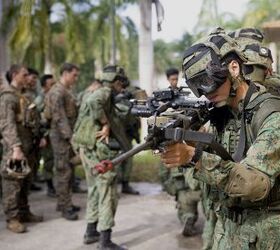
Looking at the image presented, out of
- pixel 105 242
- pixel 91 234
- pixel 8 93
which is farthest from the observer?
pixel 8 93

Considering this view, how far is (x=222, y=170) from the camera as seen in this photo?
176 centimetres

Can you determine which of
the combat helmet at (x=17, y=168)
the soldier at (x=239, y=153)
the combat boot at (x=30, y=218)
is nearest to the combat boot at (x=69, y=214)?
the combat boot at (x=30, y=218)

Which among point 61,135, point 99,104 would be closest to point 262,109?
point 99,104

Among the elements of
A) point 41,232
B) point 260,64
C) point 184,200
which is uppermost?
point 260,64

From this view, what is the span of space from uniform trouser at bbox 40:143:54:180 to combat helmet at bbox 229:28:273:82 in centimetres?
403

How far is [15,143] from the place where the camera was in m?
4.86

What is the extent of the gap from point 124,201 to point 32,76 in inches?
80.4

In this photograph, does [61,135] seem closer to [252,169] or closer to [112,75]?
[112,75]

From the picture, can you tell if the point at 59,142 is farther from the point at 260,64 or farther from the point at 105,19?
the point at 105,19

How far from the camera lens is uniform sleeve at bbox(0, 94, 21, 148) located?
487 cm

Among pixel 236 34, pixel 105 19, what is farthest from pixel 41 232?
pixel 105 19

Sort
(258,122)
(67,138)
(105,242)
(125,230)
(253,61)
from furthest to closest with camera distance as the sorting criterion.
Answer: (67,138) → (125,230) → (105,242) → (253,61) → (258,122)

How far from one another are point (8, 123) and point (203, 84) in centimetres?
333

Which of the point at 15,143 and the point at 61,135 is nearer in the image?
the point at 15,143
